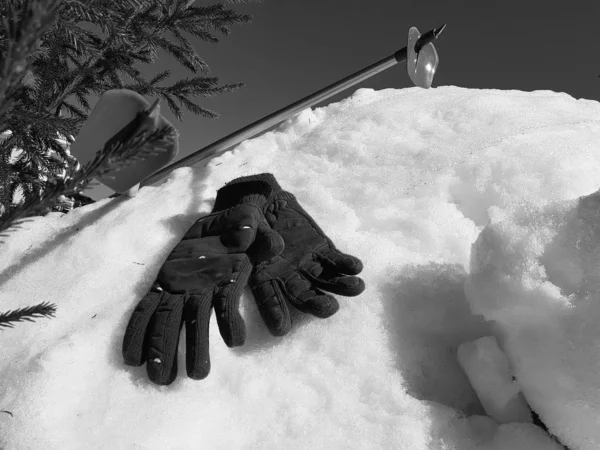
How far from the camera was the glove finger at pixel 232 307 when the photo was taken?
4.34 ft

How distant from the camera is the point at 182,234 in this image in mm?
1952

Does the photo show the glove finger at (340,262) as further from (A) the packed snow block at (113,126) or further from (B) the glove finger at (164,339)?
(A) the packed snow block at (113,126)

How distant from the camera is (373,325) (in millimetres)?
1383

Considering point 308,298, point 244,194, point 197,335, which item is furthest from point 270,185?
point 197,335

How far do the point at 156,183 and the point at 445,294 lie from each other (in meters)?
1.99

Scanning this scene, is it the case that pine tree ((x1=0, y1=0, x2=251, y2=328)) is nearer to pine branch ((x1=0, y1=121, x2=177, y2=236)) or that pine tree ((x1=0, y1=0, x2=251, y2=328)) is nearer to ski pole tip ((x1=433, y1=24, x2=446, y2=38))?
pine branch ((x1=0, y1=121, x2=177, y2=236))

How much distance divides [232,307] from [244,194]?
0.71 meters

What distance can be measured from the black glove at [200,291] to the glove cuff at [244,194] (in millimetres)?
11

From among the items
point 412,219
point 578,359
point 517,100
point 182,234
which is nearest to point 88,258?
point 182,234

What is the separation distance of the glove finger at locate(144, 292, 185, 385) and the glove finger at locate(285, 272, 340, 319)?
15.6 inches

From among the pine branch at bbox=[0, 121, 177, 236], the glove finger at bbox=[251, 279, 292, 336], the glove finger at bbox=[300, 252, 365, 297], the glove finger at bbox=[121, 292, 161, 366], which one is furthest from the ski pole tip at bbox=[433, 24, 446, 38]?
the pine branch at bbox=[0, 121, 177, 236]

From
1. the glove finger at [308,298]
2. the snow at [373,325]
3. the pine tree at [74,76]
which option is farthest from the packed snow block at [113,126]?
→ the glove finger at [308,298]

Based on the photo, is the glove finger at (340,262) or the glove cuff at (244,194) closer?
the glove finger at (340,262)

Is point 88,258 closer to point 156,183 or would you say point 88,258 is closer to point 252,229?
point 252,229
